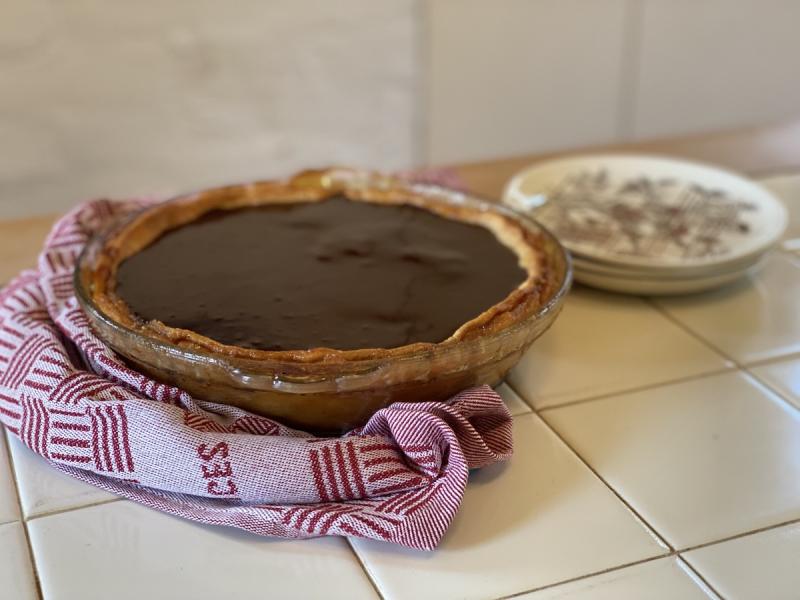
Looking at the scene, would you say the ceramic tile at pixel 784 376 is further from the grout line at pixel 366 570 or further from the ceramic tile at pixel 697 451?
the grout line at pixel 366 570

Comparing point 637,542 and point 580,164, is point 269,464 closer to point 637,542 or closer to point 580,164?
point 637,542

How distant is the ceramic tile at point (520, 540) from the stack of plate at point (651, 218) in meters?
0.32

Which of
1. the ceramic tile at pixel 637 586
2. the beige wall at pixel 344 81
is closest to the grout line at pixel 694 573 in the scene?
the ceramic tile at pixel 637 586

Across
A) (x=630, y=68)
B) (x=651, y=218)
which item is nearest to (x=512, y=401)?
(x=651, y=218)

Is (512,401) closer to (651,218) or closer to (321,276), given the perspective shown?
(321,276)

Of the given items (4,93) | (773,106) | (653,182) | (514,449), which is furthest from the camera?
(773,106)

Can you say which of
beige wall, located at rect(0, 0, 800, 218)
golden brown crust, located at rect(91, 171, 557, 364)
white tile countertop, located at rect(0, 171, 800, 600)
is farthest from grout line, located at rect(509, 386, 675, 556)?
beige wall, located at rect(0, 0, 800, 218)

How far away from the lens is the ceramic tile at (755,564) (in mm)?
669

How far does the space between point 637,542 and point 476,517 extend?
12 centimetres

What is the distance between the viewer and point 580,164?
1.34 m

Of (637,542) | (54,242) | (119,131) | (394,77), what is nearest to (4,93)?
(119,131)

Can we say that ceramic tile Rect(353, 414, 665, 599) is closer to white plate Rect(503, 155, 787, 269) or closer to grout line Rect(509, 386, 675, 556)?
grout line Rect(509, 386, 675, 556)

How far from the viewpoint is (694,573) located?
685 millimetres

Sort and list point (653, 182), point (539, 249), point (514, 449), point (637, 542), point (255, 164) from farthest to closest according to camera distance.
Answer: point (255, 164)
point (653, 182)
point (539, 249)
point (514, 449)
point (637, 542)
